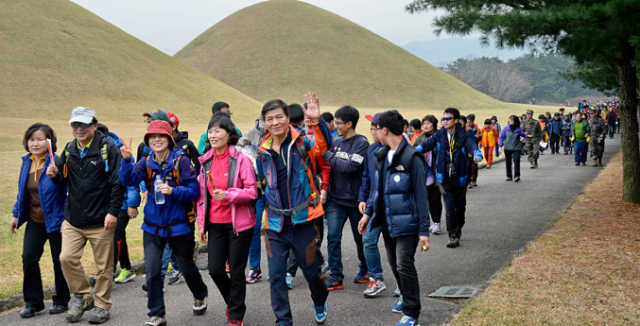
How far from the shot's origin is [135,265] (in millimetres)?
6738

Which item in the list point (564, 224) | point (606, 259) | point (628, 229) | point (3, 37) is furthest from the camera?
point (3, 37)

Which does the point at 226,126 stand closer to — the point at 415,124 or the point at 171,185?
the point at 171,185

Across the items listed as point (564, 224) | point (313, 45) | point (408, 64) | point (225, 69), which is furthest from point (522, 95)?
point (564, 224)

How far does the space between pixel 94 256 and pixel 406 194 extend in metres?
3.02

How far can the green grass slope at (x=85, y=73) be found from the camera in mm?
51094

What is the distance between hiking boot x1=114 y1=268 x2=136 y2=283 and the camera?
630cm

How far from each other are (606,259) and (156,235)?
5.24 meters

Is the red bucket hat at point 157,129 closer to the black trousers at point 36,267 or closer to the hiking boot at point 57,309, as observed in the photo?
the black trousers at point 36,267

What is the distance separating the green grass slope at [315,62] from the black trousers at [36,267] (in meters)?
82.0

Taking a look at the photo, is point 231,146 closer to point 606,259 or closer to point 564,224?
point 606,259

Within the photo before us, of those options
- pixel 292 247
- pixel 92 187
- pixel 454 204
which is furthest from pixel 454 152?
pixel 92 187

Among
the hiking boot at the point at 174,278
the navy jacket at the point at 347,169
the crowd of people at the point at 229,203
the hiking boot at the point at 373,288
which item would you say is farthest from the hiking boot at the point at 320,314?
the hiking boot at the point at 174,278

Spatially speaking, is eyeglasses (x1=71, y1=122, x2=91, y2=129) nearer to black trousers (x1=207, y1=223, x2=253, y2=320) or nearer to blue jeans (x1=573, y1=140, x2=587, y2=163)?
black trousers (x1=207, y1=223, x2=253, y2=320)

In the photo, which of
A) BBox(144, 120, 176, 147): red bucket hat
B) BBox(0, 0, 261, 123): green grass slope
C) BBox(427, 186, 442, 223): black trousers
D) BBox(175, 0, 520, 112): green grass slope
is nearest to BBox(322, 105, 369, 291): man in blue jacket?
BBox(144, 120, 176, 147): red bucket hat
